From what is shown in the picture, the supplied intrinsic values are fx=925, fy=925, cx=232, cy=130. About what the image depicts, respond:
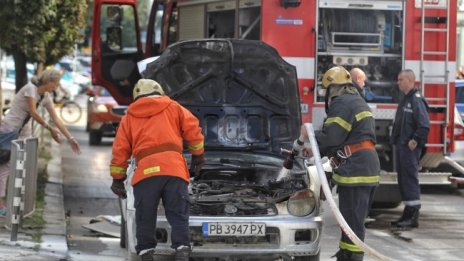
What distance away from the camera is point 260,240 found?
7.58 metres

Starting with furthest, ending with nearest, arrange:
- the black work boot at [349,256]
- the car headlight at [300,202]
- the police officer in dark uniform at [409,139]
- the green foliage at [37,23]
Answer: the green foliage at [37,23], the police officer in dark uniform at [409,139], the black work boot at [349,256], the car headlight at [300,202]

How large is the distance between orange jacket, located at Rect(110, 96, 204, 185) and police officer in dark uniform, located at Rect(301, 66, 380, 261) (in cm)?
113

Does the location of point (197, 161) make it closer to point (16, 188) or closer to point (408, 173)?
point (16, 188)

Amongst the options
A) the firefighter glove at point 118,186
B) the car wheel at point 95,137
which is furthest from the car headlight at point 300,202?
the car wheel at point 95,137

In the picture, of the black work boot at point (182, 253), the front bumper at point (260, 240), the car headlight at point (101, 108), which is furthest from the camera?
the car headlight at point (101, 108)

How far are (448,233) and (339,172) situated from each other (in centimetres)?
355

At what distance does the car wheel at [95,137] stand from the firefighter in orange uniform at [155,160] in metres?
15.4

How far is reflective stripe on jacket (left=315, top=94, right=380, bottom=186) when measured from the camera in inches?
312

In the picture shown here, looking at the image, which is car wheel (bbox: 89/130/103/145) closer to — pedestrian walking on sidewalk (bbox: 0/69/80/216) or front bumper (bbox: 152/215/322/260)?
pedestrian walking on sidewalk (bbox: 0/69/80/216)

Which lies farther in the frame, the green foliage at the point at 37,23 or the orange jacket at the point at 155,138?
the green foliage at the point at 37,23

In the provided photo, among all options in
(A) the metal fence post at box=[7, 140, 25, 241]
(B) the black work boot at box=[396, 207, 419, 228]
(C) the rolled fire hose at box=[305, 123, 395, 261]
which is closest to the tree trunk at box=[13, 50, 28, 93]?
(A) the metal fence post at box=[7, 140, 25, 241]

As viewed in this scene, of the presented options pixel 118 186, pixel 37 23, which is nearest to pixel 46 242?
pixel 118 186

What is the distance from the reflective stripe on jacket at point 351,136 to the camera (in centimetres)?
791

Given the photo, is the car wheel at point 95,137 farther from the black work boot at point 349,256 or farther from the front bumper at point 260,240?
the front bumper at point 260,240
